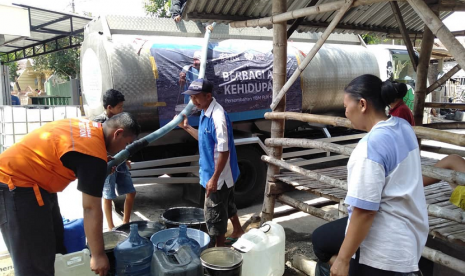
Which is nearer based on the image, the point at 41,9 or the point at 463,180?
the point at 463,180

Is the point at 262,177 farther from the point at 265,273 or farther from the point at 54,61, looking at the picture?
the point at 54,61

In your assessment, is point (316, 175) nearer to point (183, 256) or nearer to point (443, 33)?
point (183, 256)

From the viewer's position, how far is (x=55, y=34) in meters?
11.5

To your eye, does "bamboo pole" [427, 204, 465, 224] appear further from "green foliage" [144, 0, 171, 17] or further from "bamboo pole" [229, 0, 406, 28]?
"green foliage" [144, 0, 171, 17]

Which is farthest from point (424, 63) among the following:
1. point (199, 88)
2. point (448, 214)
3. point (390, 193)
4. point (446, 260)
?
point (390, 193)

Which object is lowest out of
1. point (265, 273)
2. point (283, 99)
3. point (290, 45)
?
point (265, 273)

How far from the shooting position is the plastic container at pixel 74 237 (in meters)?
2.91

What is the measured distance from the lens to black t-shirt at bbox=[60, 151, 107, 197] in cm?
212

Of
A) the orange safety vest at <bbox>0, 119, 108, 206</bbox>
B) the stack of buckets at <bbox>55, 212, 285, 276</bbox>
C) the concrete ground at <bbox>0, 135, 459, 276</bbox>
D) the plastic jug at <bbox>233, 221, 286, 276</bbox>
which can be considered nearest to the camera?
the orange safety vest at <bbox>0, 119, 108, 206</bbox>

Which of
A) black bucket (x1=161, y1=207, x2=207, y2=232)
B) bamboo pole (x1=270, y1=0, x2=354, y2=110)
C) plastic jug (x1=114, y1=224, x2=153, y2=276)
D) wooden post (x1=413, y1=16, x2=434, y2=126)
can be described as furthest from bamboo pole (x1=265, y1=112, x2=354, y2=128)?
plastic jug (x1=114, y1=224, x2=153, y2=276)

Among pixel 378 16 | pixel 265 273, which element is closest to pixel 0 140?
pixel 265 273

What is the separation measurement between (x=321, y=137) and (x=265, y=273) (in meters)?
4.13

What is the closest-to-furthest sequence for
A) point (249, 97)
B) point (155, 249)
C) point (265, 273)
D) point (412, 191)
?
point (412, 191) < point (155, 249) < point (265, 273) < point (249, 97)

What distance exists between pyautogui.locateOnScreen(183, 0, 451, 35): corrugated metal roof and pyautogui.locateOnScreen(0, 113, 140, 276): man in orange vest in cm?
220
